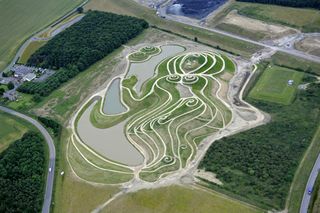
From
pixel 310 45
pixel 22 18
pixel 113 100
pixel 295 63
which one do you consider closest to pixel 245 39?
pixel 310 45

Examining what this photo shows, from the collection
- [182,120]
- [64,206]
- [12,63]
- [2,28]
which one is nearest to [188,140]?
[182,120]

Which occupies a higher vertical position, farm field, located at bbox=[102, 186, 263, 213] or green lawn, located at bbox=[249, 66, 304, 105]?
green lawn, located at bbox=[249, 66, 304, 105]

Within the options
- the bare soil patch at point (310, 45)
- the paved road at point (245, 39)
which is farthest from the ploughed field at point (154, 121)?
the bare soil patch at point (310, 45)

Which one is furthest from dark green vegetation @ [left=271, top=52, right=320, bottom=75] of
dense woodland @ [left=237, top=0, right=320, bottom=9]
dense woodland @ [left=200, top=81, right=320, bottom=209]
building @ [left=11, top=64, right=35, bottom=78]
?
building @ [left=11, top=64, right=35, bottom=78]

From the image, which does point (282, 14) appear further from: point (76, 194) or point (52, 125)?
point (76, 194)

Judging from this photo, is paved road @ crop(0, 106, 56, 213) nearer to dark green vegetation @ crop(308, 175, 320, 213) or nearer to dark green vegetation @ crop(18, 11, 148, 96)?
dark green vegetation @ crop(18, 11, 148, 96)

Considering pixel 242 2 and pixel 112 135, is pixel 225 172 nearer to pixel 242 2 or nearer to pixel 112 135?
pixel 112 135

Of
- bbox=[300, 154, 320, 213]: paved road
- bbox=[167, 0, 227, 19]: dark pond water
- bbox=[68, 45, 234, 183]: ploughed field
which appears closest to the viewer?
bbox=[300, 154, 320, 213]: paved road
